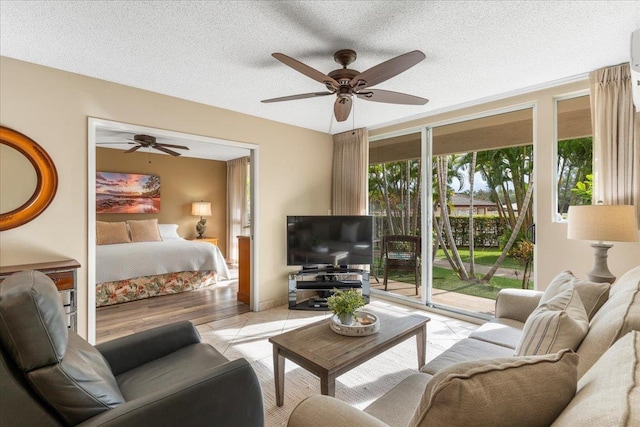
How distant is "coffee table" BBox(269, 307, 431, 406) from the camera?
5.64 feet

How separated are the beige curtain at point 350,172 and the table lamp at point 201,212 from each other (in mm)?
3428

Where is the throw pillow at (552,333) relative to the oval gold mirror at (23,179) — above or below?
below

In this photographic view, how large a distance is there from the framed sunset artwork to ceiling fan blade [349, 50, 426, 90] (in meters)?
5.64

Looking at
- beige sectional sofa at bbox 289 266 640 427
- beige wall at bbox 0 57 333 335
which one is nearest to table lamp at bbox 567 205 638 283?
beige sectional sofa at bbox 289 266 640 427

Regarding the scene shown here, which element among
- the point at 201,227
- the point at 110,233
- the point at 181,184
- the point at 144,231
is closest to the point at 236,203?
the point at 201,227

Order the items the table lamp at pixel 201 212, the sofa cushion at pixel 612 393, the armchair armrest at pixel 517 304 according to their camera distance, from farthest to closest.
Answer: the table lamp at pixel 201 212 < the armchair armrest at pixel 517 304 < the sofa cushion at pixel 612 393

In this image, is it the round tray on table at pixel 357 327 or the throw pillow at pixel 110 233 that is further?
the throw pillow at pixel 110 233

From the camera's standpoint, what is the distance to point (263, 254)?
4148 mm

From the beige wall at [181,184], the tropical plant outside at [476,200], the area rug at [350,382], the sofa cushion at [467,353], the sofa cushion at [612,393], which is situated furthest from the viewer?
the beige wall at [181,184]

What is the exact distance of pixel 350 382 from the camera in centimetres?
236

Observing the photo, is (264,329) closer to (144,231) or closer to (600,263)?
(600,263)

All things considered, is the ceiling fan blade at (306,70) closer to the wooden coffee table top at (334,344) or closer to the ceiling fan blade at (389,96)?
the ceiling fan blade at (389,96)

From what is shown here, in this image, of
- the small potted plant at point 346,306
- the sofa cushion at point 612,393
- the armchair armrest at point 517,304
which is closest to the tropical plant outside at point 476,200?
the armchair armrest at point 517,304

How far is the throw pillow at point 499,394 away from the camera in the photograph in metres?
0.67
